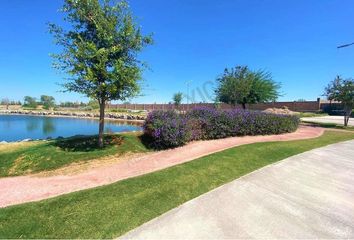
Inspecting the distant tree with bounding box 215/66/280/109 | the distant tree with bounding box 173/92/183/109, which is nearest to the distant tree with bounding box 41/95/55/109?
the distant tree with bounding box 173/92/183/109

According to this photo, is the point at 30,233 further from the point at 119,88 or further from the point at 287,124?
the point at 287,124

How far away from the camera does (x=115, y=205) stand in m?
4.59

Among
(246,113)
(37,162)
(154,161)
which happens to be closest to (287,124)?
(246,113)

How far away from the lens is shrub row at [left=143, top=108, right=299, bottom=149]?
32.0ft

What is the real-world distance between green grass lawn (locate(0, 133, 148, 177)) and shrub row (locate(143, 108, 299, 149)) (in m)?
0.99

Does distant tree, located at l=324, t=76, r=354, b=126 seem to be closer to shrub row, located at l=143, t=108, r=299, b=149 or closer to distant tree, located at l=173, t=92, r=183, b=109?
shrub row, located at l=143, t=108, r=299, b=149

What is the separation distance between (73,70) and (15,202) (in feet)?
15.0

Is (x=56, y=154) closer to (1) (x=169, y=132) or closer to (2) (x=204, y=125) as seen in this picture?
(1) (x=169, y=132)

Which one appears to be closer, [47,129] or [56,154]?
[56,154]

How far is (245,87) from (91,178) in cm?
1836

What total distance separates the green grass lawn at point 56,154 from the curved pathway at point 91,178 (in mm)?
693

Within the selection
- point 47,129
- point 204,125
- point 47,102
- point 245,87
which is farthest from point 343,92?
point 47,102

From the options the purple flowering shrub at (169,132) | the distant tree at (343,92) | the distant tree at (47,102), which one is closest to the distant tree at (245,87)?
the distant tree at (343,92)

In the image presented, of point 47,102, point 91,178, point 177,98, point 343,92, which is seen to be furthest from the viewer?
point 47,102
